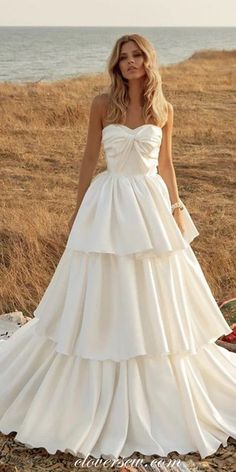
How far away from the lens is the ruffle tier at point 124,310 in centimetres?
399

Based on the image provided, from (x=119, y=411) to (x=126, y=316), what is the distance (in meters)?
0.53

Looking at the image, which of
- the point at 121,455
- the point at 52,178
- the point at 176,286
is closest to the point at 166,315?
the point at 176,286

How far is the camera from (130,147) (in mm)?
4109

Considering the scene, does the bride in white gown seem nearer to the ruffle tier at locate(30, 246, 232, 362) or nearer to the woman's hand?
the ruffle tier at locate(30, 246, 232, 362)

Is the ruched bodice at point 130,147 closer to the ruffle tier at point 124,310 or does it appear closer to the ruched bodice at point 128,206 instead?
the ruched bodice at point 128,206

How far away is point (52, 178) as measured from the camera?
11820mm

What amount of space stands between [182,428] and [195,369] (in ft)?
1.27

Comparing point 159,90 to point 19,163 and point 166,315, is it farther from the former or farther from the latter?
point 19,163

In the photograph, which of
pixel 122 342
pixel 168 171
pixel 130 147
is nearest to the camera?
pixel 122 342

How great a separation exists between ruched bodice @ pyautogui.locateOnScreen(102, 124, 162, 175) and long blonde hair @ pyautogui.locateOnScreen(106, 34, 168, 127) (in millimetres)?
63

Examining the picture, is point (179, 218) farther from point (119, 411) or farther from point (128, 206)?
point (119, 411)

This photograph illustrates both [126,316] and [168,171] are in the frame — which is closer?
[126,316]

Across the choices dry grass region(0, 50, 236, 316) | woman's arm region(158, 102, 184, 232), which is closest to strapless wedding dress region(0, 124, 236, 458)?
woman's arm region(158, 102, 184, 232)

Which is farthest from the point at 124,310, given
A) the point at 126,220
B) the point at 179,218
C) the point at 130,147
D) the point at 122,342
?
the point at 130,147
